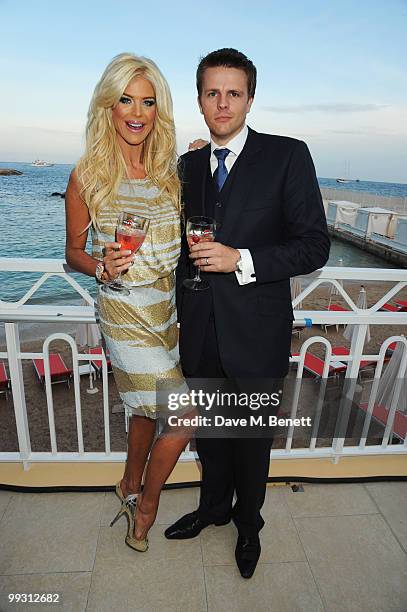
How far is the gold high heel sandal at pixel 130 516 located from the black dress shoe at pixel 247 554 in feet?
1.70

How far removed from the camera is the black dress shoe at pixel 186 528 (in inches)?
86.0

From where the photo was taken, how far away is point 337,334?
36.0 ft

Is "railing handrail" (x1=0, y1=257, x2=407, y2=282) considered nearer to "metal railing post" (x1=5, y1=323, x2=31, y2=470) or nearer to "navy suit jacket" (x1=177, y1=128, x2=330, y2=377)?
"metal railing post" (x1=5, y1=323, x2=31, y2=470)

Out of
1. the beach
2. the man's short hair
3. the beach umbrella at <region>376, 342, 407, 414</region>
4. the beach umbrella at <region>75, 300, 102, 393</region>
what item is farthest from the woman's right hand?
the beach umbrella at <region>75, 300, 102, 393</region>

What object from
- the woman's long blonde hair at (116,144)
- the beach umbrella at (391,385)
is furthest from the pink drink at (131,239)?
the beach umbrella at (391,385)

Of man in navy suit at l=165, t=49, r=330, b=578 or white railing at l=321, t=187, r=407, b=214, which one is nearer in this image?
man in navy suit at l=165, t=49, r=330, b=578

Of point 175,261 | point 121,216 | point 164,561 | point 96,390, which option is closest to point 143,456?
point 164,561

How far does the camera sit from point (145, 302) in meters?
1.82

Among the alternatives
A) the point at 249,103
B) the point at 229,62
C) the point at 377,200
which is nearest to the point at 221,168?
the point at 249,103

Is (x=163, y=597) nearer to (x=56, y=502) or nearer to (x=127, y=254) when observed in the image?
(x=56, y=502)

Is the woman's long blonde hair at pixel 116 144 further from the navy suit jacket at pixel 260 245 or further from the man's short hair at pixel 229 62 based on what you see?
the man's short hair at pixel 229 62

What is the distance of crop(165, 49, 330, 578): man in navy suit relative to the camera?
161 centimetres

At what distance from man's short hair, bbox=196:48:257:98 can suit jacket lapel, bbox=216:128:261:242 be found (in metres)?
0.29

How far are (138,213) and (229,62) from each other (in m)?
0.75
